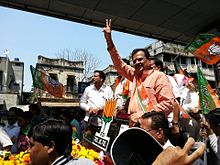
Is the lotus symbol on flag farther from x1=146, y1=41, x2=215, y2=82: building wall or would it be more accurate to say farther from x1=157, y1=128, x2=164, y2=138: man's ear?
x1=146, y1=41, x2=215, y2=82: building wall

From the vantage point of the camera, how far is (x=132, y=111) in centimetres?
262

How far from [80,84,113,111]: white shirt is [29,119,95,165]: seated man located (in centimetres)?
255

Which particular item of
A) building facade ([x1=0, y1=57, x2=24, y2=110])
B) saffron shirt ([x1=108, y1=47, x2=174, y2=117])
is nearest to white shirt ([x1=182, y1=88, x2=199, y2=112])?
saffron shirt ([x1=108, y1=47, x2=174, y2=117])

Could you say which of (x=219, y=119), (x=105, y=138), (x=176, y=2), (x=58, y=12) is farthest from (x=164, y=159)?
(x=58, y=12)

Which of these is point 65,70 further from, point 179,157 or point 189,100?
point 179,157

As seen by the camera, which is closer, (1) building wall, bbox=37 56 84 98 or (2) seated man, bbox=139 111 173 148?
(2) seated man, bbox=139 111 173 148

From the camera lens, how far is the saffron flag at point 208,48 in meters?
3.91

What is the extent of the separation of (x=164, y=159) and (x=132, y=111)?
1982 mm

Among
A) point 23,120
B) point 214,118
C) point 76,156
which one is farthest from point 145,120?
point 23,120

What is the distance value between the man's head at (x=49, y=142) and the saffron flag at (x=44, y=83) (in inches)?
271

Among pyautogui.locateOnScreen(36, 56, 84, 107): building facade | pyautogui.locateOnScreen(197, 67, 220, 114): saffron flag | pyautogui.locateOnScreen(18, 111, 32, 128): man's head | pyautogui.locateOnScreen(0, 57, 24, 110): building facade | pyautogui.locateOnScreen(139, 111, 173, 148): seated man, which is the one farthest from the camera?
pyautogui.locateOnScreen(36, 56, 84, 107): building facade

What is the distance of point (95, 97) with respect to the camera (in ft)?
14.8

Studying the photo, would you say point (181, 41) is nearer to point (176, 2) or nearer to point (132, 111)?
point (176, 2)

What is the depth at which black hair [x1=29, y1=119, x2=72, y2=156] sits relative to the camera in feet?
5.86
